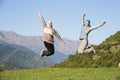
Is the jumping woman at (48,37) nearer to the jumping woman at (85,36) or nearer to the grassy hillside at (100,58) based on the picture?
the jumping woman at (85,36)

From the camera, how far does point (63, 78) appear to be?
1838 centimetres

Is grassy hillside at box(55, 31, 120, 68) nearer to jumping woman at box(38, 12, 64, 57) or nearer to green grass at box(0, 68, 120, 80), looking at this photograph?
green grass at box(0, 68, 120, 80)

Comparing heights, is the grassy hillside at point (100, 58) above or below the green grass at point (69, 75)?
below

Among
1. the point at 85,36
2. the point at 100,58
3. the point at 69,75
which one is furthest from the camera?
the point at 100,58

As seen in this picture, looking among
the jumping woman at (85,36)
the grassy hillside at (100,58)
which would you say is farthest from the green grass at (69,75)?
the grassy hillside at (100,58)

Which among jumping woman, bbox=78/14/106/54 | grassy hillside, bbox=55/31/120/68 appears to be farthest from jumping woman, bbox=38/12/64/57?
grassy hillside, bbox=55/31/120/68

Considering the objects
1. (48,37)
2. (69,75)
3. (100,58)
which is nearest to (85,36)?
(48,37)

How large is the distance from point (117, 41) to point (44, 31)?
3768 inches

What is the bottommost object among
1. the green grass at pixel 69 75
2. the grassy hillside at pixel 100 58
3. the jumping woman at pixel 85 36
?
the grassy hillside at pixel 100 58

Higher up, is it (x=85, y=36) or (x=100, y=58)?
(x=85, y=36)

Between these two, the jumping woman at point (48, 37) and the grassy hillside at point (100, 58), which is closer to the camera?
the jumping woman at point (48, 37)

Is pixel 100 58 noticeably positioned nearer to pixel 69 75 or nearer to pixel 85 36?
pixel 69 75

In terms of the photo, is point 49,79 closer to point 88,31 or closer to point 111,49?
point 88,31

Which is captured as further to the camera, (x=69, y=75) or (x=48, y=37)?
(x=69, y=75)
